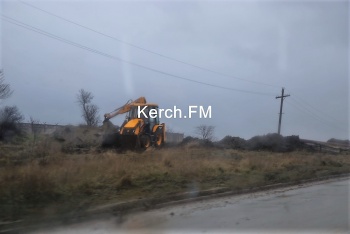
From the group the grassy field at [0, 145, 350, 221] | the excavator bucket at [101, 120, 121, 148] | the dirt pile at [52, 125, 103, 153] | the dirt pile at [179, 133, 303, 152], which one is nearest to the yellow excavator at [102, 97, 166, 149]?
the excavator bucket at [101, 120, 121, 148]

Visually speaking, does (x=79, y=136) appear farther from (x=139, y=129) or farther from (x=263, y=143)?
(x=263, y=143)

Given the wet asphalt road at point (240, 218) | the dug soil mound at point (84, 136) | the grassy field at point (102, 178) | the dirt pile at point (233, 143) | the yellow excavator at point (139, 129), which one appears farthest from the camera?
the dirt pile at point (233, 143)

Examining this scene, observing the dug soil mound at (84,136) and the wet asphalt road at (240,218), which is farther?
the dug soil mound at (84,136)

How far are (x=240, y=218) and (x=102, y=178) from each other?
18.1 ft

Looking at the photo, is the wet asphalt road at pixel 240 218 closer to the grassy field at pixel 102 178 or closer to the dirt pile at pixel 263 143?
the grassy field at pixel 102 178

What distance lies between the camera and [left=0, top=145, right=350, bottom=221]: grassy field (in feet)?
35.3

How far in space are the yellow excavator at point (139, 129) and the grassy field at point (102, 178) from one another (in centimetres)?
655

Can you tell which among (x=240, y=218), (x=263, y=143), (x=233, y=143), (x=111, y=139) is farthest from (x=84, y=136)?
(x=240, y=218)

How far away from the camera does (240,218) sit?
10.0 meters

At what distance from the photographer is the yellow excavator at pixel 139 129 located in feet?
88.6

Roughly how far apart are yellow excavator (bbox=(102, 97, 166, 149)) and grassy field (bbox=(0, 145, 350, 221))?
6.55 meters

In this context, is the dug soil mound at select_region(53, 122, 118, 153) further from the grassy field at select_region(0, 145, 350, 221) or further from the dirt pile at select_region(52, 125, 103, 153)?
the grassy field at select_region(0, 145, 350, 221)

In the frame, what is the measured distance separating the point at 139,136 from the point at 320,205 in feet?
54.3

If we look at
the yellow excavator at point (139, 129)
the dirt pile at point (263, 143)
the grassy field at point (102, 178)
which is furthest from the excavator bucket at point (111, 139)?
the dirt pile at point (263, 143)
